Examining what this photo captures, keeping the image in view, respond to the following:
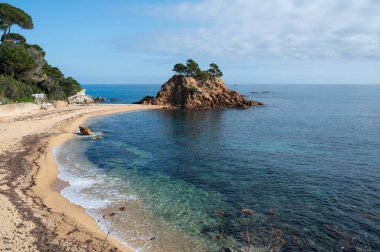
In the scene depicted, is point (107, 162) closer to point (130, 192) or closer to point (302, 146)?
point (130, 192)

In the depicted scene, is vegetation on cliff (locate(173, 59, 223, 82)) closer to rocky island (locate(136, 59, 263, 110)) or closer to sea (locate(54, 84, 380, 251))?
rocky island (locate(136, 59, 263, 110))

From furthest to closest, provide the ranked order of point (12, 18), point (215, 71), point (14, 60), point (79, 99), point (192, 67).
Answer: point (215, 71), point (192, 67), point (79, 99), point (12, 18), point (14, 60)

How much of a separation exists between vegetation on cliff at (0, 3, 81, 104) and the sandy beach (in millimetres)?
19138

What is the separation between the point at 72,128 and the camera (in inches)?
2045

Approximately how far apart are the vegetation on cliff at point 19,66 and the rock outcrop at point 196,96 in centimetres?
3166

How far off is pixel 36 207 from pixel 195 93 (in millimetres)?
77605

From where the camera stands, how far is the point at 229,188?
2509cm

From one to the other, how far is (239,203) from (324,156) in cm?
1830

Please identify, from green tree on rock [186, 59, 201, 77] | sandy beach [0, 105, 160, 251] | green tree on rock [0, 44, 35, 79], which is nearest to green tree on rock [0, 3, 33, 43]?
green tree on rock [0, 44, 35, 79]

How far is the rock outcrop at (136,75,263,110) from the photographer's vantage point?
94.4 m

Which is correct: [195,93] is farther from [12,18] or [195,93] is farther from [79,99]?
Answer: [12,18]

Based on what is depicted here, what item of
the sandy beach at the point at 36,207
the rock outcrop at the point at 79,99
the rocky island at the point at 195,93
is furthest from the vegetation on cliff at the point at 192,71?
the sandy beach at the point at 36,207

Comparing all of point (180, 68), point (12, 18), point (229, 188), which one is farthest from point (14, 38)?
point (229, 188)

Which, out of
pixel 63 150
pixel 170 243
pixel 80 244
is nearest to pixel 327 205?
pixel 170 243
